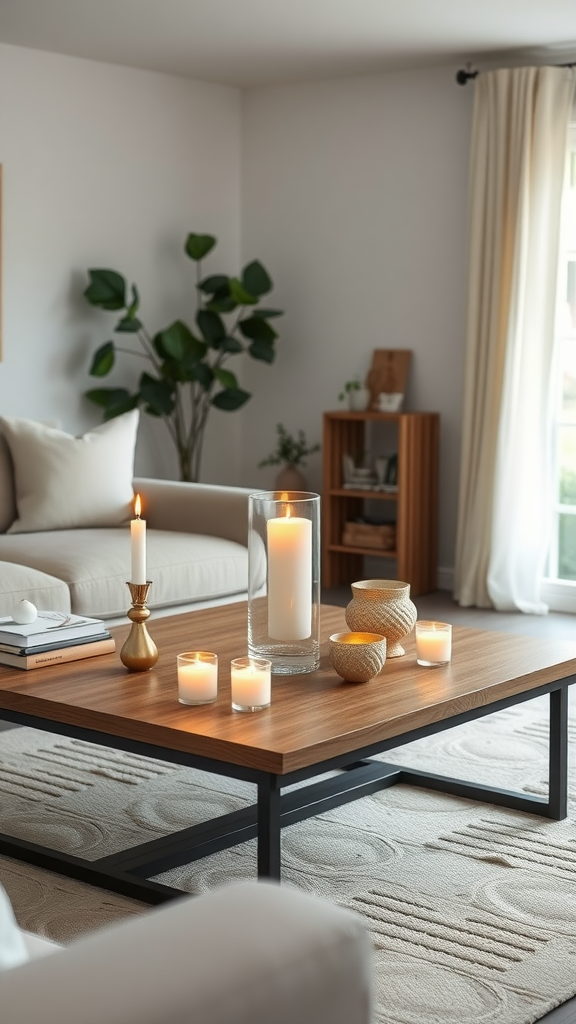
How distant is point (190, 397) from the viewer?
6.48 metres

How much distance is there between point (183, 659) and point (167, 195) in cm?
428

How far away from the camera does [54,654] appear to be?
2.73m

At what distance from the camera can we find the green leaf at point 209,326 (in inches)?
240

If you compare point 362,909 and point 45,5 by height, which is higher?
point 45,5

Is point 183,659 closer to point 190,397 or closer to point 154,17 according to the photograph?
point 154,17

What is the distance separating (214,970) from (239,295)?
5.25 metres

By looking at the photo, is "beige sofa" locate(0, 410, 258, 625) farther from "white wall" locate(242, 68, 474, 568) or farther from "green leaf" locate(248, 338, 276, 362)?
"white wall" locate(242, 68, 474, 568)

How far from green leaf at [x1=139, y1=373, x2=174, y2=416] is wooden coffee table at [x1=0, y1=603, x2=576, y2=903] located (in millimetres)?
2833

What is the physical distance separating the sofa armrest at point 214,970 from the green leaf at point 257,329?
5225 mm

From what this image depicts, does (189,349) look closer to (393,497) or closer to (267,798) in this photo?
(393,497)

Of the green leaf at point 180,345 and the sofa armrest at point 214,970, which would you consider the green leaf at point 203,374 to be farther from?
the sofa armrest at point 214,970

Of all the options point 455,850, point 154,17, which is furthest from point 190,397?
point 455,850

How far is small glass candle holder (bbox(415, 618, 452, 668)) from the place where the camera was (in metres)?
2.73

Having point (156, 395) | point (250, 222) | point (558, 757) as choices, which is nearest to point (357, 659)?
point (558, 757)
